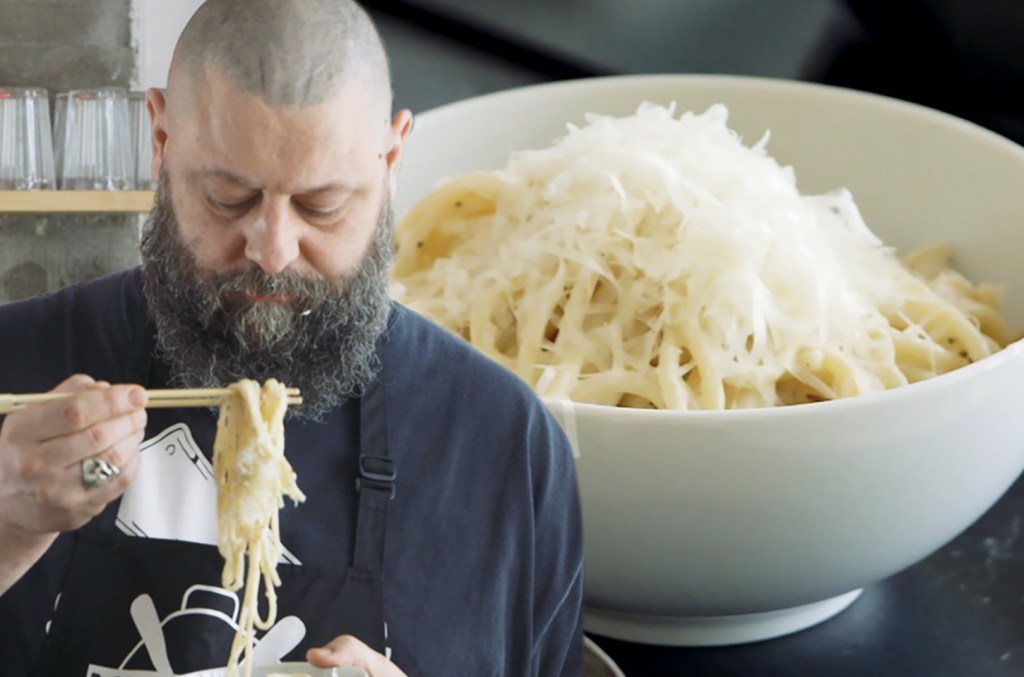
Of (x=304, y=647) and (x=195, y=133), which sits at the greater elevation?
(x=195, y=133)

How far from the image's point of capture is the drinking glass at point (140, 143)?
5.16 ft

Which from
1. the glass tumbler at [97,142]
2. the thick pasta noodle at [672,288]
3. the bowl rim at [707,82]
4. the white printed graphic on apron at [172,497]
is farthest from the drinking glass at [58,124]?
the white printed graphic on apron at [172,497]

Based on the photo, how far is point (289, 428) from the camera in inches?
37.0

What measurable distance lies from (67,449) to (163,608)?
7.9 inches

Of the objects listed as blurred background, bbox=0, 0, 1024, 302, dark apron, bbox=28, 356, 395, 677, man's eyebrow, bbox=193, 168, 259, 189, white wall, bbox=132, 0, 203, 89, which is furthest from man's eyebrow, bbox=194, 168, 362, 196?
blurred background, bbox=0, 0, 1024, 302

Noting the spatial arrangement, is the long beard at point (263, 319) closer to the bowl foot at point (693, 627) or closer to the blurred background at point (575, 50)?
the bowl foot at point (693, 627)

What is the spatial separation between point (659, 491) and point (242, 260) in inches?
12.8

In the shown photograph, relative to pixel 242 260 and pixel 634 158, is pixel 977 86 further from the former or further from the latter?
pixel 242 260

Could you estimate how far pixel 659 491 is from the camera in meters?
0.98

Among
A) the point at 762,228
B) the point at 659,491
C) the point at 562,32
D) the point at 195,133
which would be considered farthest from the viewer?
the point at 562,32

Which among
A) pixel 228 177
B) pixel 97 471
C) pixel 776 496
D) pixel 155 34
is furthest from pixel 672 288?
pixel 155 34

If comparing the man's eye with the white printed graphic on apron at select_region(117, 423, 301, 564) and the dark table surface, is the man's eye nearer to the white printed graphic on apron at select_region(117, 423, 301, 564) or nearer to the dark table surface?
the white printed graphic on apron at select_region(117, 423, 301, 564)

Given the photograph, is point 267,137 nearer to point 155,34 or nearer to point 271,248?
point 271,248


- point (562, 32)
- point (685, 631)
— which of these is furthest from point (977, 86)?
point (685, 631)
